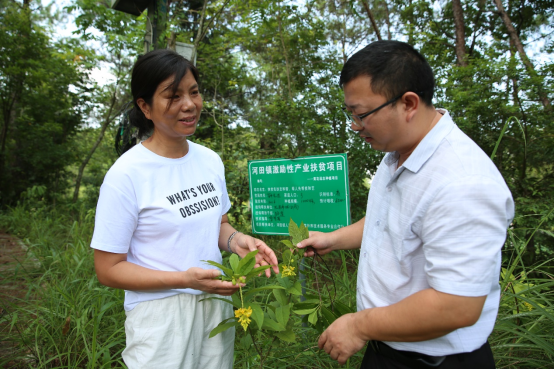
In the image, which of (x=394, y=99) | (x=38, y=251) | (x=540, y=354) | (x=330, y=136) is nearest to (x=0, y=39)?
(x=38, y=251)

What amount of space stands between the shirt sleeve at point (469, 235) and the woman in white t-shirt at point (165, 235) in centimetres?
67

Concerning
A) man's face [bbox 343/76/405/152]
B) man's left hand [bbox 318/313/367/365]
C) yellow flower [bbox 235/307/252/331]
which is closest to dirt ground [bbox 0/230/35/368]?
yellow flower [bbox 235/307/252/331]

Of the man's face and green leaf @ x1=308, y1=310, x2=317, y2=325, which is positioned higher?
the man's face

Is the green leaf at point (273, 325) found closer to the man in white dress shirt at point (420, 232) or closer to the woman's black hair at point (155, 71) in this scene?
the man in white dress shirt at point (420, 232)

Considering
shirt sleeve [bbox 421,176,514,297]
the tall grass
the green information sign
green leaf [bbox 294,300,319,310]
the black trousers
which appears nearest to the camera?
shirt sleeve [bbox 421,176,514,297]

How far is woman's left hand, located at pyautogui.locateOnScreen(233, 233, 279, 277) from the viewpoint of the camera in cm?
139

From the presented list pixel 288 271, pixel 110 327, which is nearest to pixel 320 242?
pixel 288 271

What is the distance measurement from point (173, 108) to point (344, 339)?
3.45ft

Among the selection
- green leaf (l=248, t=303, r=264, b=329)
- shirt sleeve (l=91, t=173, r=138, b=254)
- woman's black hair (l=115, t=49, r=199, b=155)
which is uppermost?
woman's black hair (l=115, t=49, r=199, b=155)

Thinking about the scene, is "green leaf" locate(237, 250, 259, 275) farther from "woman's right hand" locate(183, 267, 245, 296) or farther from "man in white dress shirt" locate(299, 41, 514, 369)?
"man in white dress shirt" locate(299, 41, 514, 369)

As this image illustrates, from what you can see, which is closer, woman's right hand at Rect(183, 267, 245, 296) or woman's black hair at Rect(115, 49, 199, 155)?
woman's right hand at Rect(183, 267, 245, 296)

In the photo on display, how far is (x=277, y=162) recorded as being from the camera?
2.86 metres

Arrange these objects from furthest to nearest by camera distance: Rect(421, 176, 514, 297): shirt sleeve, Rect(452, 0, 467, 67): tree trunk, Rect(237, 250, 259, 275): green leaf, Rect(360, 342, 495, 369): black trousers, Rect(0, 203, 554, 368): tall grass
Answer: Rect(452, 0, 467, 67): tree trunk
Rect(0, 203, 554, 368): tall grass
Rect(237, 250, 259, 275): green leaf
Rect(360, 342, 495, 369): black trousers
Rect(421, 176, 514, 297): shirt sleeve

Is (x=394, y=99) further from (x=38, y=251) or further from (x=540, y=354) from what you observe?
(x=38, y=251)
